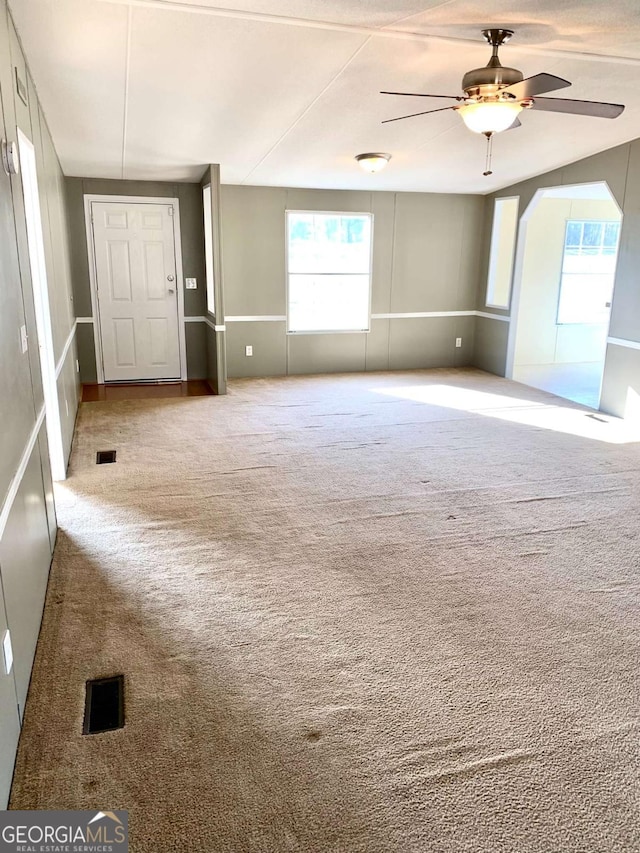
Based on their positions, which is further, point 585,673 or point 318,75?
point 318,75

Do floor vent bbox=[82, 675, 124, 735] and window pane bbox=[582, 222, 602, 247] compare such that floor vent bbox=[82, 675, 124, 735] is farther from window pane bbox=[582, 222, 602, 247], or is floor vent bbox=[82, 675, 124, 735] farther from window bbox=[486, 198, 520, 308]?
Answer: window pane bbox=[582, 222, 602, 247]

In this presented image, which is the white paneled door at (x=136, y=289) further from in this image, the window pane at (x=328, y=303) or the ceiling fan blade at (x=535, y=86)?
the ceiling fan blade at (x=535, y=86)

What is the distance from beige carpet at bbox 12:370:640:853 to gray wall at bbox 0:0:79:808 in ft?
A: 0.55

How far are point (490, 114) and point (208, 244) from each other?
13.6 feet

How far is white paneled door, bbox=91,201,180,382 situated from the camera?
277 inches

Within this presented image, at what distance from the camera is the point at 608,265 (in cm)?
859

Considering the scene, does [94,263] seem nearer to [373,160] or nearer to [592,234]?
[373,160]

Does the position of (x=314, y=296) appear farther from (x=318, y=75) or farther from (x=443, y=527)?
(x=443, y=527)

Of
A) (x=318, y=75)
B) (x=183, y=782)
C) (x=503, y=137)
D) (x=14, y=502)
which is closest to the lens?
(x=183, y=782)

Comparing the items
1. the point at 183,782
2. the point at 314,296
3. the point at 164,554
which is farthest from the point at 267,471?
the point at 314,296

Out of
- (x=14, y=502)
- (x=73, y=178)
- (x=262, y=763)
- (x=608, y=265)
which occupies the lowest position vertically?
(x=262, y=763)

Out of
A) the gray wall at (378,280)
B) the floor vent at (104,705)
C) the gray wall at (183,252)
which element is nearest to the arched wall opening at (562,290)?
the gray wall at (378,280)

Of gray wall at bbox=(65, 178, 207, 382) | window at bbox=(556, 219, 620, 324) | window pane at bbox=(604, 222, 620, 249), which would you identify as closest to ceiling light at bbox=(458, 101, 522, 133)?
gray wall at bbox=(65, 178, 207, 382)

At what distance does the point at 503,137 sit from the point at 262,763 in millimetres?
5392
